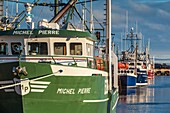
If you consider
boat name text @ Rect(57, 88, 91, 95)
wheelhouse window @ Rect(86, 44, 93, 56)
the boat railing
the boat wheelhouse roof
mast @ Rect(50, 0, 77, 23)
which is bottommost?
boat name text @ Rect(57, 88, 91, 95)

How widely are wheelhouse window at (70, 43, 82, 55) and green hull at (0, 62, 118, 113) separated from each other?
7.34 feet

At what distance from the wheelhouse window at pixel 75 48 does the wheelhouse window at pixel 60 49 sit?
1.16ft

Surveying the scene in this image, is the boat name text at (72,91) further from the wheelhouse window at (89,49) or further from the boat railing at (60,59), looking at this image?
the wheelhouse window at (89,49)

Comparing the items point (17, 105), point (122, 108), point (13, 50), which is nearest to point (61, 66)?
point (17, 105)

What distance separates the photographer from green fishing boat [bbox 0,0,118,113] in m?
17.8

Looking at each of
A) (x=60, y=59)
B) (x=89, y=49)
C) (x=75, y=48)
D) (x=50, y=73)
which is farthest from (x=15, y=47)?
(x=50, y=73)

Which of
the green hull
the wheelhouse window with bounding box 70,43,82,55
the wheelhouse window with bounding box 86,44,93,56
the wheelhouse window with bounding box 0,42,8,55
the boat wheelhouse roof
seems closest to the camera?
the green hull

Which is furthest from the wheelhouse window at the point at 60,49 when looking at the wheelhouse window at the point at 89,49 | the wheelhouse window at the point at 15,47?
the wheelhouse window at the point at 15,47

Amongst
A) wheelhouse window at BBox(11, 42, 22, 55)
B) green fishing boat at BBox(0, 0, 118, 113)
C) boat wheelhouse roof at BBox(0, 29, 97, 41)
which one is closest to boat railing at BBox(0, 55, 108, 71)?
green fishing boat at BBox(0, 0, 118, 113)

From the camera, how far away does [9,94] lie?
717 inches

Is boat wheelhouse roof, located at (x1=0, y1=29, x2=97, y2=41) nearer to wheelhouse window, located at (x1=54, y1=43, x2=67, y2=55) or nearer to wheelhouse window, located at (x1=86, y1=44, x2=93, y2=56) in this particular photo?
wheelhouse window, located at (x1=54, y1=43, x2=67, y2=55)

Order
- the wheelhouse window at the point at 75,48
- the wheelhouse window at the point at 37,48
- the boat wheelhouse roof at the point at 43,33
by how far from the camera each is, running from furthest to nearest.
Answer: the wheelhouse window at the point at 75,48 → the wheelhouse window at the point at 37,48 → the boat wheelhouse roof at the point at 43,33

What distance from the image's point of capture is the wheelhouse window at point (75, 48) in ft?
70.4

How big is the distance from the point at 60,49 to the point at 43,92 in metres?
3.89
